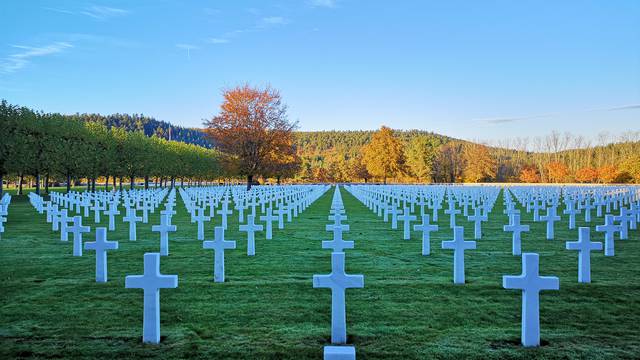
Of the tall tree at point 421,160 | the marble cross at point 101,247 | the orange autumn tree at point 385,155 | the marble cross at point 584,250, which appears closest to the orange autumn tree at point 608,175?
the tall tree at point 421,160

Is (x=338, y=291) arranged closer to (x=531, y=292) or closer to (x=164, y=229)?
(x=531, y=292)

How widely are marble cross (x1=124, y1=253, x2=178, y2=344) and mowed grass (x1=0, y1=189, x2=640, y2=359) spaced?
5.3 inches

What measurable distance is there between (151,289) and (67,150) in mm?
41294

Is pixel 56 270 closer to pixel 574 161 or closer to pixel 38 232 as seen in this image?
pixel 38 232

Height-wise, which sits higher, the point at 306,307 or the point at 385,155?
the point at 385,155

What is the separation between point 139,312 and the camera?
5898mm

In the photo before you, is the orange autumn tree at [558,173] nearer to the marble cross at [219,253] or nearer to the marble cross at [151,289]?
the marble cross at [219,253]

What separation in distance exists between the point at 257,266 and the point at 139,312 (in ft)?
10.2

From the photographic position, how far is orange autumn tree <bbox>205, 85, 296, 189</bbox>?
140 feet

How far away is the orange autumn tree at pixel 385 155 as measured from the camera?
298 ft

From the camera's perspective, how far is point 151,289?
483 centimetres

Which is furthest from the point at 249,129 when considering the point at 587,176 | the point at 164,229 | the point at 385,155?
the point at 587,176

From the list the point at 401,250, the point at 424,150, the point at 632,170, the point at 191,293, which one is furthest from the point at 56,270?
the point at 424,150

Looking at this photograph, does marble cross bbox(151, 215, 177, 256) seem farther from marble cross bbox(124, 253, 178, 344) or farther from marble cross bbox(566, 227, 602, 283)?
marble cross bbox(566, 227, 602, 283)
